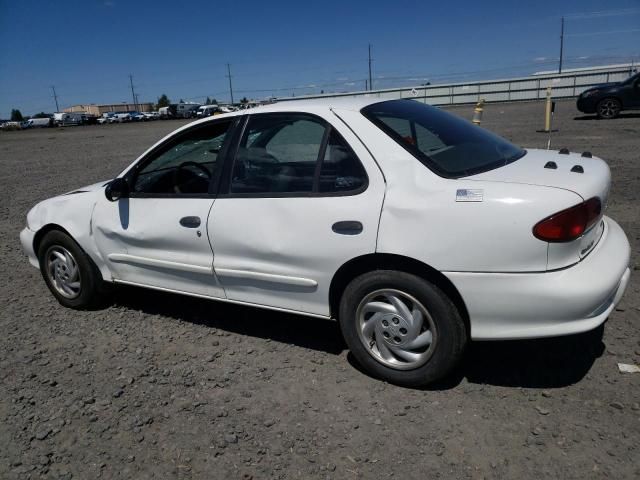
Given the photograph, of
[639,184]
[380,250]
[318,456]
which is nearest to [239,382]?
[318,456]

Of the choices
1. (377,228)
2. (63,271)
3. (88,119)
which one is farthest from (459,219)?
(88,119)

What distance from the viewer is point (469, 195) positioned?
268cm

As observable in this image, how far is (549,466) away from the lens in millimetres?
2402

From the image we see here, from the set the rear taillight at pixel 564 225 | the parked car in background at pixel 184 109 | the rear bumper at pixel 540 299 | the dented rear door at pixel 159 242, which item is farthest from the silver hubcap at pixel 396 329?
the parked car in background at pixel 184 109

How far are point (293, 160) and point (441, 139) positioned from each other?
0.97m

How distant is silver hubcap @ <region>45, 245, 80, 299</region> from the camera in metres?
4.39

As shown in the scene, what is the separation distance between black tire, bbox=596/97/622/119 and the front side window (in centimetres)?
1810

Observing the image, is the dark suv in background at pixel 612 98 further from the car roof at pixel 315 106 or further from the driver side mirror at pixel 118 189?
the driver side mirror at pixel 118 189

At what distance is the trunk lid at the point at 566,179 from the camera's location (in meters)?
2.60

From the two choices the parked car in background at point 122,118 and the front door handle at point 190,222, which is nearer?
the front door handle at point 190,222

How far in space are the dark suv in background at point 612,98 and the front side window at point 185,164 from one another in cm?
1802

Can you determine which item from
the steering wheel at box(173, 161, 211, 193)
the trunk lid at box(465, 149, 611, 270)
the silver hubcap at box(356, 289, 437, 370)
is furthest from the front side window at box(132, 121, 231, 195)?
the trunk lid at box(465, 149, 611, 270)

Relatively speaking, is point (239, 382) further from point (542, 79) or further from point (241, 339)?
point (542, 79)

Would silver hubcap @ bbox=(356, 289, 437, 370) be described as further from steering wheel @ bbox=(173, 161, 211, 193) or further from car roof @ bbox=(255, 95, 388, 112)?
steering wheel @ bbox=(173, 161, 211, 193)
